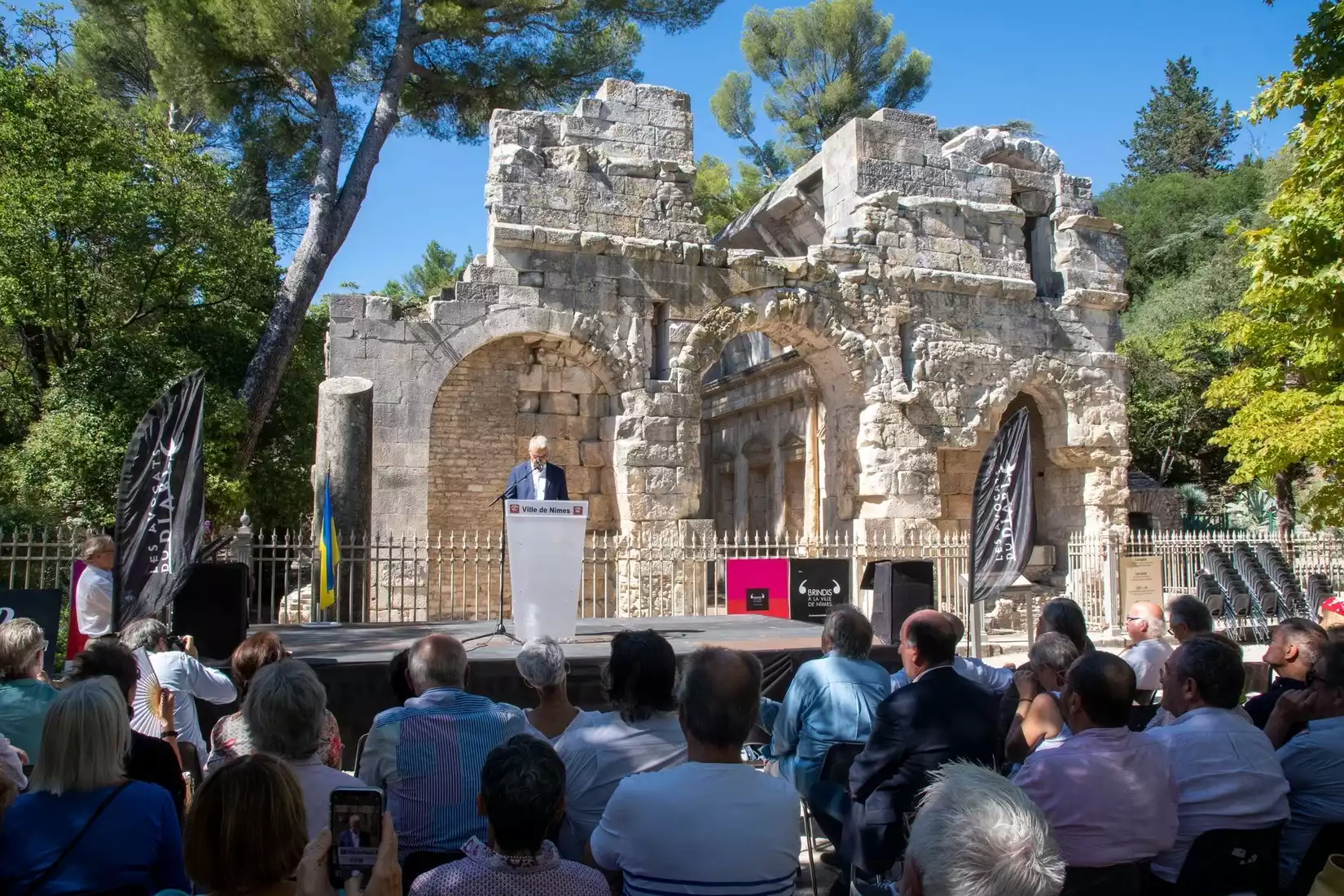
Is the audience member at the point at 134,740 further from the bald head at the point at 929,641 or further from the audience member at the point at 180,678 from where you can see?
the bald head at the point at 929,641

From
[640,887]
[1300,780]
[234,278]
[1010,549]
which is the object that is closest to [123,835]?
[640,887]

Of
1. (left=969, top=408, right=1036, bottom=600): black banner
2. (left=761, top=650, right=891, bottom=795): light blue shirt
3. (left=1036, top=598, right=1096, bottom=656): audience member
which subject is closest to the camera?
(left=761, top=650, right=891, bottom=795): light blue shirt

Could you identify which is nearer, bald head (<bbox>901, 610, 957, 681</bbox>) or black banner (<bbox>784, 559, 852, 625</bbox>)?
bald head (<bbox>901, 610, 957, 681</bbox>)

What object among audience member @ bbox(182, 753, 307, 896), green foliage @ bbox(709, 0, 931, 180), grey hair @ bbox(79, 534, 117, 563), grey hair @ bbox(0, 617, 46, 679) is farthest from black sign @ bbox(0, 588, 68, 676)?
green foliage @ bbox(709, 0, 931, 180)

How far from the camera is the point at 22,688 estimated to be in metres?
3.98

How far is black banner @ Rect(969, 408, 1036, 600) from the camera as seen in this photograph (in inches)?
330

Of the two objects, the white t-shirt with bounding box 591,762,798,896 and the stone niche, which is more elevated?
the stone niche

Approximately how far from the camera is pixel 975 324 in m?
15.5

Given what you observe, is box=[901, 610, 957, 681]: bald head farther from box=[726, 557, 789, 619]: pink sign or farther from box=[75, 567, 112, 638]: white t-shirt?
box=[726, 557, 789, 619]: pink sign

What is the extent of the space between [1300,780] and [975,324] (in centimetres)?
1242

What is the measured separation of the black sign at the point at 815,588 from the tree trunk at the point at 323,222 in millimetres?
11346

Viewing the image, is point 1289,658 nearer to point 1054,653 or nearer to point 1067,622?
point 1067,622

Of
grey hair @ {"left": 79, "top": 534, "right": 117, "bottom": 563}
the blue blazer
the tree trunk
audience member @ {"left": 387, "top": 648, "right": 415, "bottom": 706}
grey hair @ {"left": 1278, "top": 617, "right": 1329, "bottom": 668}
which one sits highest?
the tree trunk

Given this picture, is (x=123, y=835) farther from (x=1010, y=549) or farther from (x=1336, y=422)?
(x=1336, y=422)
